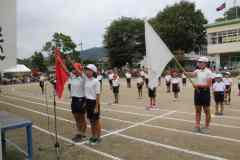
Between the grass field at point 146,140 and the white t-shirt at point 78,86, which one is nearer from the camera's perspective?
the grass field at point 146,140

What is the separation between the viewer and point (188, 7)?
164 feet

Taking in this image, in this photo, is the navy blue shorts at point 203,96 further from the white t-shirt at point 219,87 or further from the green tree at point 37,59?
the green tree at point 37,59

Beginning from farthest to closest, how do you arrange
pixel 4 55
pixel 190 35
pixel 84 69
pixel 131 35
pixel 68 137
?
pixel 131 35 < pixel 190 35 < pixel 68 137 < pixel 84 69 < pixel 4 55

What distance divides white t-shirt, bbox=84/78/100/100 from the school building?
37788mm

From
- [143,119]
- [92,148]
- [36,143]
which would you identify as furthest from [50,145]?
[143,119]

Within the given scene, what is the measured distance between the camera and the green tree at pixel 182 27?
159 ft

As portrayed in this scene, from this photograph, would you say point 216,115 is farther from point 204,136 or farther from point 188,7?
point 188,7

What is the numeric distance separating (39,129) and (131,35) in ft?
158

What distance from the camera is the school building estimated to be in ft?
133

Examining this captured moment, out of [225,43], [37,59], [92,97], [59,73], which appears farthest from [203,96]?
[37,59]

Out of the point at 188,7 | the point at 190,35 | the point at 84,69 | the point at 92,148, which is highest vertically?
the point at 188,7

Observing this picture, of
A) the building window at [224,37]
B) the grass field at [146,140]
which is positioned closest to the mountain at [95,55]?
the building window at [224,37]

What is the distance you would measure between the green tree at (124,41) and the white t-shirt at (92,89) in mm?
47731

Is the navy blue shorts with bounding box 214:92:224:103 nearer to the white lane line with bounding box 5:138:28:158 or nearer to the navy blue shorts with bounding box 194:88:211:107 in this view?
the navy blue shorts with bounding box 194:88:211:107
